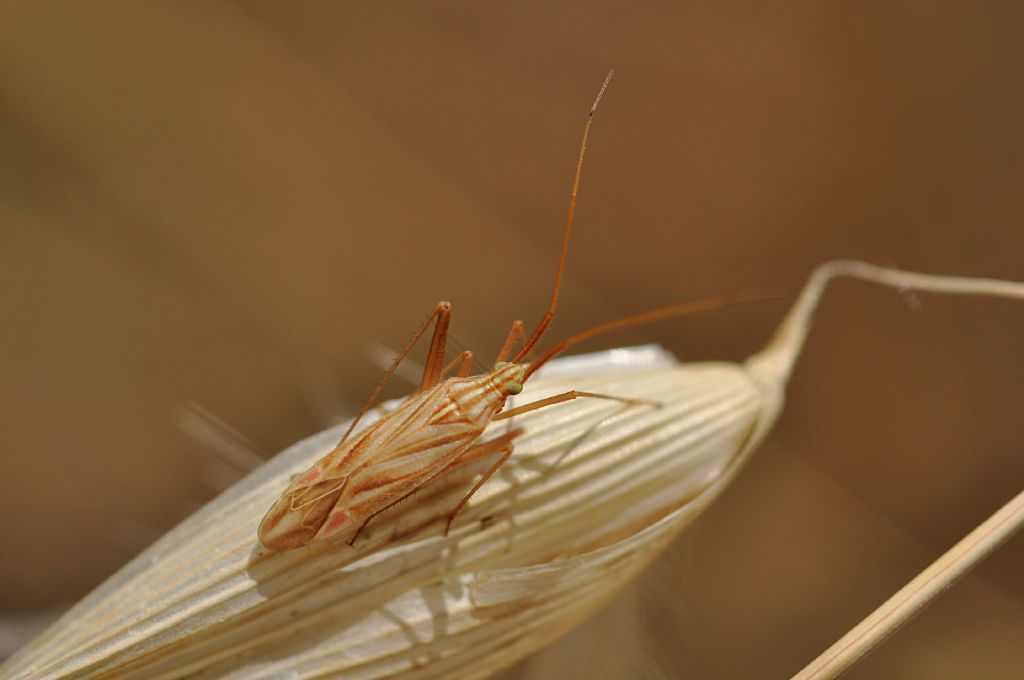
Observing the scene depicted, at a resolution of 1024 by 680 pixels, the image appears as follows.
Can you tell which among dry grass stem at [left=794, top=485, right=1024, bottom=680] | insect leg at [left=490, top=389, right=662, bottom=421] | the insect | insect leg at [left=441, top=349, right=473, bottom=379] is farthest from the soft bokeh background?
dry grass stem at [left=794, top=485, right=1024, bottom=680]

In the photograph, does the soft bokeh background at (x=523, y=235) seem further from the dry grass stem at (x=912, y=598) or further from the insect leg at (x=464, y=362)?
the dry grass stem at (x=912, y=598)

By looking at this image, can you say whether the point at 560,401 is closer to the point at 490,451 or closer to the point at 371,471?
the point at 490,451

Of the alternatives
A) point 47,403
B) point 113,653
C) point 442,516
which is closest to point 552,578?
point 442,516

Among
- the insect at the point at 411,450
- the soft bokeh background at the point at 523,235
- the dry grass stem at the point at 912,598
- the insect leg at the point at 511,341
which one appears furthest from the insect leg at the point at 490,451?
the soft bokeh background at the point at 523,235

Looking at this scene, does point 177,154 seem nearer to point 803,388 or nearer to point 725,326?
point 725,326

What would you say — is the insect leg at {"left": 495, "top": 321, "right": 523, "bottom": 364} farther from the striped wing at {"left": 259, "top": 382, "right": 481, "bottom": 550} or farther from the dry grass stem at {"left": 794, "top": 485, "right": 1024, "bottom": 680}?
the dry grass stem at {"left": 794, "top": 485, "right": 1024, "bottom": 680}

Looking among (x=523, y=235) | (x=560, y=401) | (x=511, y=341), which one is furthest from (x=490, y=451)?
(x=523, y=235)
